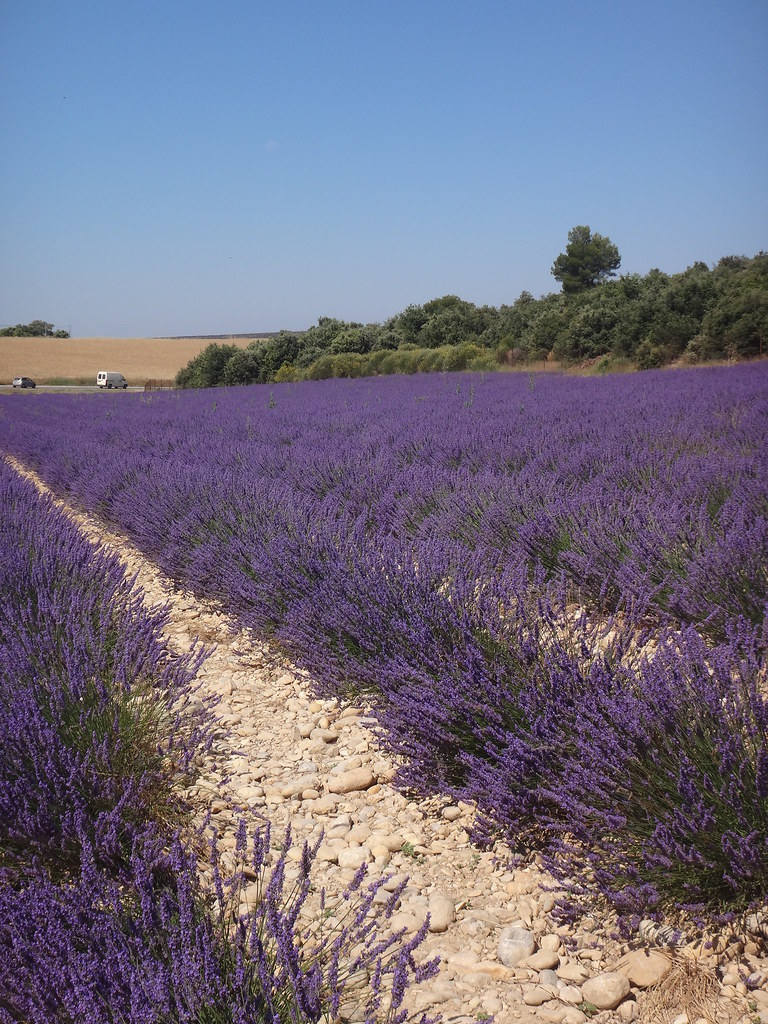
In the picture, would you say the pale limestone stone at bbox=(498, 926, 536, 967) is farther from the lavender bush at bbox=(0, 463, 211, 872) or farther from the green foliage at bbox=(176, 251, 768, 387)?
the green foliage at bbox=(176, 251, 768, 387)

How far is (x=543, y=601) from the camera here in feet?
8.03

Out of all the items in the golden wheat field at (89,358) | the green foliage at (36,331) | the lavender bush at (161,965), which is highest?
the green foliage at (36,331)

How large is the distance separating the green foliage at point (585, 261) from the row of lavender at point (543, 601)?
33873 millimetres

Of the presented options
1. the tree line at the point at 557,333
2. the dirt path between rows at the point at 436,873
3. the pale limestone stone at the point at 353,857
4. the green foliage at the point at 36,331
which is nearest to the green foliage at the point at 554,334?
the tree line at the point at 557,333

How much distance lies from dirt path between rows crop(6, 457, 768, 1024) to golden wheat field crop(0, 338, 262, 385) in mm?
45867

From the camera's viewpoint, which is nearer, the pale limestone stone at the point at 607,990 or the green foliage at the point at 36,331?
the pale limestone stone at the point at 607,990

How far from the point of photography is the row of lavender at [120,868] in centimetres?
119

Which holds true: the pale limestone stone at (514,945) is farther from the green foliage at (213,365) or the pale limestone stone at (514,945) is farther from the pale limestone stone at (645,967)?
the green foliage at (213,365)

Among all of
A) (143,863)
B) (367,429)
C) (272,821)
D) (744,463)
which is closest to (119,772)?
(272,821)

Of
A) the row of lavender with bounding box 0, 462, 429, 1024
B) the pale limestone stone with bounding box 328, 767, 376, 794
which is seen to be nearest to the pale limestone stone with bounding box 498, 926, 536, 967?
the row of lavender with bounding box 0, 462, 429, 1024

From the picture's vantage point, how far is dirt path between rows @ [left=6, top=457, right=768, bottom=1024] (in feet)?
4.71

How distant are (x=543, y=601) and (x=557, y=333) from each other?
21679 mm

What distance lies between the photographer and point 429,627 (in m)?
2.49

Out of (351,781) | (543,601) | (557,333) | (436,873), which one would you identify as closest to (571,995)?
(436,873)
